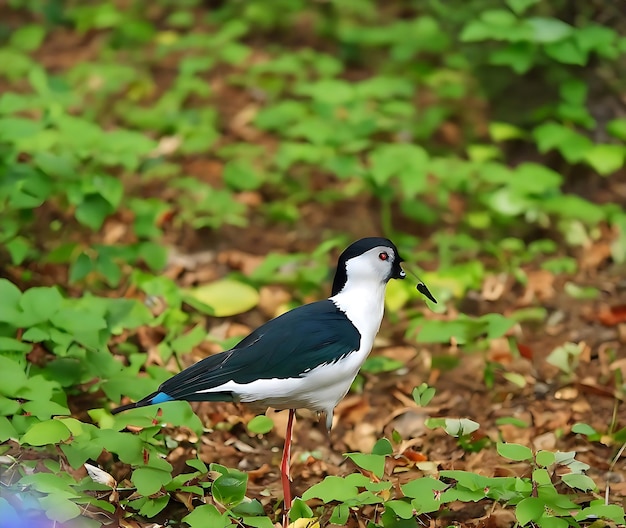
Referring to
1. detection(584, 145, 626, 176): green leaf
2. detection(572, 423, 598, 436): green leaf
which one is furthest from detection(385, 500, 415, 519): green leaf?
detection(584, 145, 626, 176): green leaf

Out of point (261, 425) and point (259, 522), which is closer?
point (259, 522)

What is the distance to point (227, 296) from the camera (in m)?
4.54

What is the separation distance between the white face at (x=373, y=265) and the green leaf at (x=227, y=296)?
148 cm

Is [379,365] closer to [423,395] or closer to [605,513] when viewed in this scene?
[423,395]

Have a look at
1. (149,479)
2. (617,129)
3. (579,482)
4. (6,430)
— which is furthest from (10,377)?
(617,129)

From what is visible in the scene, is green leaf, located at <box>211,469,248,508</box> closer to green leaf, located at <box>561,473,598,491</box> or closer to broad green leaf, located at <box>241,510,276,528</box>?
broad green leaf, located at <box>241,510,276,528</box>

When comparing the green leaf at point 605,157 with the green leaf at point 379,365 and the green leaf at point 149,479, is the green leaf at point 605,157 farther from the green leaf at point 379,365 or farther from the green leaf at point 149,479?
the green leaf at point 149,479

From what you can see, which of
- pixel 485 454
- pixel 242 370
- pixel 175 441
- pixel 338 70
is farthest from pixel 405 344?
pixel 338 70

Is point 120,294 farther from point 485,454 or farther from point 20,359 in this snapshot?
point 485,454

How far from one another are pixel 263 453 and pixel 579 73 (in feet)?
9.57

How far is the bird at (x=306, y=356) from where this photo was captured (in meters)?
2.87

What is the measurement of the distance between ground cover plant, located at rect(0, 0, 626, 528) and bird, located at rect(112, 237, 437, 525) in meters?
0.25

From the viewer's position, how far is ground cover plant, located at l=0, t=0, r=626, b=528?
3.01 metres

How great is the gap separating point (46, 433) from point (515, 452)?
1342mm
